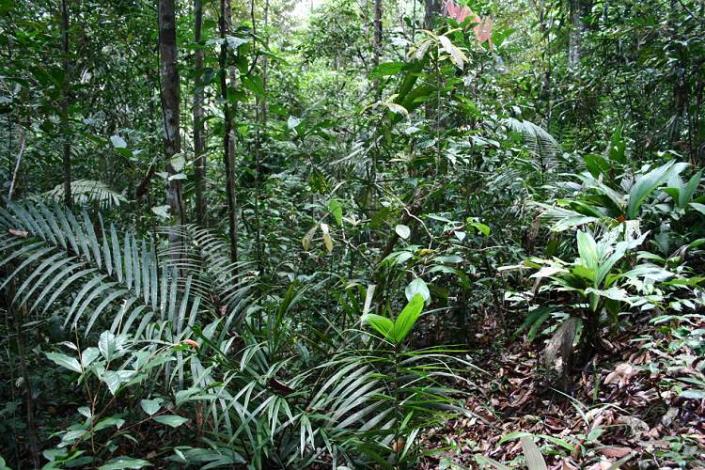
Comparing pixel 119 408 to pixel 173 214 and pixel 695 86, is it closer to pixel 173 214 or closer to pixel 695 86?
pixel 173 214

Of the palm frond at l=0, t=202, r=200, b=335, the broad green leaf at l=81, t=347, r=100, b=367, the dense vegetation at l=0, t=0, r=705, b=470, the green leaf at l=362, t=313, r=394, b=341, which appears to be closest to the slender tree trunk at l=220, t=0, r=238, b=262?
the dense vegetation at l=0, t=0, r=705, b=470

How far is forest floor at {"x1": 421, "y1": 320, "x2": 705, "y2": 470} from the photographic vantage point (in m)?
2.02

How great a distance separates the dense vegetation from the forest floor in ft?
0.04

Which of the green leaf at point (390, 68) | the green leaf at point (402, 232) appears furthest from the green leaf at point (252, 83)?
the green leaf at point (402, 232)

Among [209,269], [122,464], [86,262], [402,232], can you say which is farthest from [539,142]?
[122,464]

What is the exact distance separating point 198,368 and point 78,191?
1987 millimetres

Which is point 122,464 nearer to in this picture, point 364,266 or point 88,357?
point 88,357

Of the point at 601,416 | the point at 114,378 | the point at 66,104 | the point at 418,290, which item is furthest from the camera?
the point at 66,104

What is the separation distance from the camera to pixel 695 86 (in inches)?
162

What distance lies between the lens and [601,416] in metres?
2.29

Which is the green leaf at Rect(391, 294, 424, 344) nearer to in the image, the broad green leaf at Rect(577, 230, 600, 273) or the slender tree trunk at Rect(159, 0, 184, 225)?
the broad green leaf at Rect(577, 230, 600, 273)

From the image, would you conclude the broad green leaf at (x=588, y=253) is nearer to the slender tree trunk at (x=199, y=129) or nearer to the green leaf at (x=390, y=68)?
the green leaf at (x=390, y=68)

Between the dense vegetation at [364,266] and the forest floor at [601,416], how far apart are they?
13 mm

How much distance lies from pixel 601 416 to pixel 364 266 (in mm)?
1950
